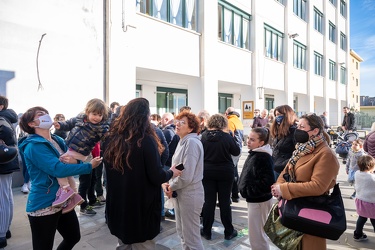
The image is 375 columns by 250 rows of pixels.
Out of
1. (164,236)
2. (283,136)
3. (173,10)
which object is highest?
(173,10)

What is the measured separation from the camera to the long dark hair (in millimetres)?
2297

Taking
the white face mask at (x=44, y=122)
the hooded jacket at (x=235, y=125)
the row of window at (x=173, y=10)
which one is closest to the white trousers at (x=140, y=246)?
the white face mask at (x=44, y=122)

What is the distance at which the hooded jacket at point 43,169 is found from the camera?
2.52 m

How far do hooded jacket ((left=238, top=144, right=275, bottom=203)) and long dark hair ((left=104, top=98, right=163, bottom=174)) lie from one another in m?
1.35

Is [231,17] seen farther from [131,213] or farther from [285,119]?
[131,213]

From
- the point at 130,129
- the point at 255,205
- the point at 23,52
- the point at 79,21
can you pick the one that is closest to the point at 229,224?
the point at 255,205

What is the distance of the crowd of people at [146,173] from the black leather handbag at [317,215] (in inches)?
3.8

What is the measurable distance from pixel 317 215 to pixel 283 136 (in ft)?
6.22

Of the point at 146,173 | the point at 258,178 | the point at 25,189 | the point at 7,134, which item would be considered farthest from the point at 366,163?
the point at 25,189

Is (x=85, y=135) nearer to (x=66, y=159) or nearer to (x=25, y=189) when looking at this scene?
(x=66, y=159)

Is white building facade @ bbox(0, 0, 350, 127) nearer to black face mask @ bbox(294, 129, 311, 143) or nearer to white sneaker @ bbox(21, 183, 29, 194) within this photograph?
white sneaker @ bbox(21, 183, 29, 194)

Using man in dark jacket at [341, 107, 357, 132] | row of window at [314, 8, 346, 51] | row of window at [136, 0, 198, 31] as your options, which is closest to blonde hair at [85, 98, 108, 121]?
row of window at [136, 0, 198, 31]

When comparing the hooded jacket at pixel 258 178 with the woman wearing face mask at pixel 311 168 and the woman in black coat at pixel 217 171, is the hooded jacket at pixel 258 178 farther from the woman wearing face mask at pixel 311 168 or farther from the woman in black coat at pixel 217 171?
the woman in black coat at pixel 217 171

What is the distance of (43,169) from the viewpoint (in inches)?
99.3
